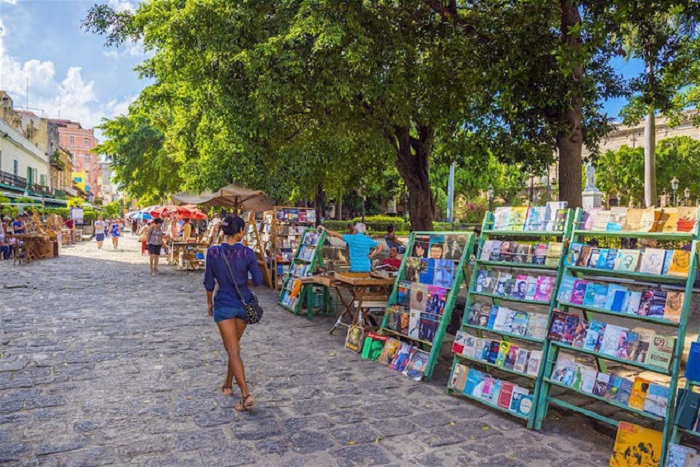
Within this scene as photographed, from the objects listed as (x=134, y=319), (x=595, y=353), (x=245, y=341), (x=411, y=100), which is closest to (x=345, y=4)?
(x=411, y=100)

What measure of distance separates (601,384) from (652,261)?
1.09 m

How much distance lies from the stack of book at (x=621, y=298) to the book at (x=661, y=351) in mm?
157

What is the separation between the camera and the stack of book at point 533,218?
5.05 meters

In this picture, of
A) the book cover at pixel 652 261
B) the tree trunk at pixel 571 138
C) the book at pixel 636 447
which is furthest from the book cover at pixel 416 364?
the tree trunk at pixel 571 138

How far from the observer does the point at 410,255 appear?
6.92 meters

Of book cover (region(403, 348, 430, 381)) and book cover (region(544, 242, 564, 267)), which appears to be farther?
book cover (region(403, 348, 430, 381))

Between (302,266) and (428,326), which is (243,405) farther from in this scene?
(302,266)

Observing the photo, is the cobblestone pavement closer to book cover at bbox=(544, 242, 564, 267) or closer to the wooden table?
the wooden table

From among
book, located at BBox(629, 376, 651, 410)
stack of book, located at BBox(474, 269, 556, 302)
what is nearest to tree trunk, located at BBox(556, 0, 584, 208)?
stack of book, located at BBox(474, 269, 556, 302)

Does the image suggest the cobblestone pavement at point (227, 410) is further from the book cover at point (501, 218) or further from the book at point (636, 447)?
the book cover at point (501, 218)

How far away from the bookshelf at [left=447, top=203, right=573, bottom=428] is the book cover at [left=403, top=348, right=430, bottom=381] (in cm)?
42

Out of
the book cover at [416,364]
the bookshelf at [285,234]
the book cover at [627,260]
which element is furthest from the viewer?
the bookshelf at [285,234]

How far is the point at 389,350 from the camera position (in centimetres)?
642

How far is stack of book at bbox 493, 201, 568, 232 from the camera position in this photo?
5051 millimetres
